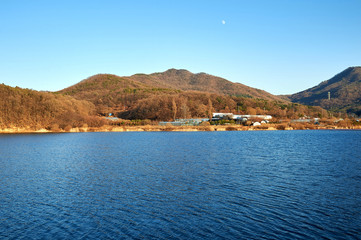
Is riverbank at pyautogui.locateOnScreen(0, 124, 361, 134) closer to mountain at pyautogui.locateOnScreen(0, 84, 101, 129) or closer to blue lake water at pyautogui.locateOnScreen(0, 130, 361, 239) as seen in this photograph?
mountain at pyautogui.locateOnScreen(0, 84, 101, 129)

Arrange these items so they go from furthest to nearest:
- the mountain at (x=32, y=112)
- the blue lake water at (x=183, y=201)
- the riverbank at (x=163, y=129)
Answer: the riverbank at (x=163, y=129) → the mountain at (x=32, y=112) → the blue lake water at (x=183, y=201)

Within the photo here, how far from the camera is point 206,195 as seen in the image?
60.3ft

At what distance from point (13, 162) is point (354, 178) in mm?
34029

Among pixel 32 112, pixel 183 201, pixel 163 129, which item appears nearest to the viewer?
pixel 183 201

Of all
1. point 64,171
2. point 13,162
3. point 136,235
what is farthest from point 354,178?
point 13,162

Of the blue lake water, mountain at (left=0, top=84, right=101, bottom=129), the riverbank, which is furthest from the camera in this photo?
the riverbank

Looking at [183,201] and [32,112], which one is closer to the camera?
[183,201]

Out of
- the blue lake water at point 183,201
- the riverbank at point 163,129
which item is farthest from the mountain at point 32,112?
the blue lake water at point 183,201

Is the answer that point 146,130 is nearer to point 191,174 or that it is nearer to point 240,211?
point 191,174

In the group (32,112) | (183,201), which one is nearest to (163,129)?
(32,112)

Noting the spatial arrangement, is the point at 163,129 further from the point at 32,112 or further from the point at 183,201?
the point at 183,201

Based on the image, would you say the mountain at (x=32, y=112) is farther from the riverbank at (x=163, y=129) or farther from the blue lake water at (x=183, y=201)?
the blue lake water at (x=183, y=201)

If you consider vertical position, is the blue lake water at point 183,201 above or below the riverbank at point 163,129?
below

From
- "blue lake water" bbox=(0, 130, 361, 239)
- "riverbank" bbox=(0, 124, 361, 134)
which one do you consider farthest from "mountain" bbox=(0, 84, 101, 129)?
"blue lake water" bbox=(0, 130, 361, 239)
